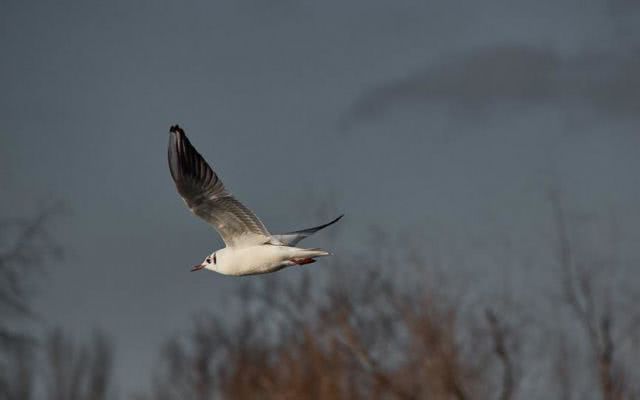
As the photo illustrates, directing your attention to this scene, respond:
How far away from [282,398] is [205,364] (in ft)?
40.6

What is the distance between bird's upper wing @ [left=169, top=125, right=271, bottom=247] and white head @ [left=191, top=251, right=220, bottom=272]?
426mm

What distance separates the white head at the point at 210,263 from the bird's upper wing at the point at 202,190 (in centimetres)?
43

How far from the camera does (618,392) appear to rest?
48.4 ft

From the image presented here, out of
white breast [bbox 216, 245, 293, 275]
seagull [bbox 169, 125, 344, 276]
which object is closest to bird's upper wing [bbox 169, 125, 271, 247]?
seagull [bbox 169, 125, 344, 276]

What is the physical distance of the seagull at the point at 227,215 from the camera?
9.11m

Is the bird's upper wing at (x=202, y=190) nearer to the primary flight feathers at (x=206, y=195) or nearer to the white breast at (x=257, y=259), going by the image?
the primary flight feathers at (x=206, y=195)

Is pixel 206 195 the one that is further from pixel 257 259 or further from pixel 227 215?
pixel 257 259

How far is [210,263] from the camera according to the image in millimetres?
9781

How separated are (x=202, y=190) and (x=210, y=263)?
0.87 m

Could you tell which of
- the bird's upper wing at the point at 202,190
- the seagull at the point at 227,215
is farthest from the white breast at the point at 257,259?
the bird's upper wing at the point at 202,190

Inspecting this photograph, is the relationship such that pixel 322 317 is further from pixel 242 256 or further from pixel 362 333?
pixel 242 256

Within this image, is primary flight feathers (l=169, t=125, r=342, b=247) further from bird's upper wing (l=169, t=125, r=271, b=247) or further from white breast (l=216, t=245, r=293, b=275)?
white breast (l=216, t=245, r=293, b=275)

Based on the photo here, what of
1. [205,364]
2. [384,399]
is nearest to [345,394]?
[384,399]

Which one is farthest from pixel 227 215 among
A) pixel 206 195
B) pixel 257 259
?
pixel 257 259
